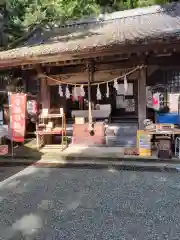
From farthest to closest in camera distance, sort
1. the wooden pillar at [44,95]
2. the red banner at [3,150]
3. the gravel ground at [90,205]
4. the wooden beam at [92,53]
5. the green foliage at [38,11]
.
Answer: the green foliage at [38,11]
the wooden pillar at [44,95]
the red banner at [3,150]
the wooden beam at [92,53]
the gravel ground at [90,205]

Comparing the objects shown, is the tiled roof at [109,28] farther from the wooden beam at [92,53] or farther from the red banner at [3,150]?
the red banner at [3,150]

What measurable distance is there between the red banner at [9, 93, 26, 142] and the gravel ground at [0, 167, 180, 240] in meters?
1.83

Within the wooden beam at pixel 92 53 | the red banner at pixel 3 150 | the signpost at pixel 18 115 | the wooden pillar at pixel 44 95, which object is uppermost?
the wooden beam at pixel 92 53

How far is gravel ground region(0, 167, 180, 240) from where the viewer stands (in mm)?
3547

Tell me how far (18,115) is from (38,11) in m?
7.33

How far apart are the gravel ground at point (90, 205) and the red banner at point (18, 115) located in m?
1.83

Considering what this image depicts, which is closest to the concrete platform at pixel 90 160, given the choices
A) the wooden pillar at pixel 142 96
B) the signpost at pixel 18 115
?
the signpost at pixel 18 115

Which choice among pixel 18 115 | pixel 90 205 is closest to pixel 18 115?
pixel 18 115

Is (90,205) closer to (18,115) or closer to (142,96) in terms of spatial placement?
(18,115)

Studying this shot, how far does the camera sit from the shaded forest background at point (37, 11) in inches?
405

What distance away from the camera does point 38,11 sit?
42.3 ft

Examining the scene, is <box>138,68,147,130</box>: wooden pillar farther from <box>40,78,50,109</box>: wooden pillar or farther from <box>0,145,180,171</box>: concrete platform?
<box>40,78,50,109</box>: wooden pillar

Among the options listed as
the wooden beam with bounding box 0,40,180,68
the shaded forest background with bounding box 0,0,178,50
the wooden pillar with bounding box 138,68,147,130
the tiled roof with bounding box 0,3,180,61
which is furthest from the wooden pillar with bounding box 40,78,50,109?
the wooden pillar with bounding box 138,68,147,130

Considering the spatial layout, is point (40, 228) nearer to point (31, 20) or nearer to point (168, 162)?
point (168, 162)
